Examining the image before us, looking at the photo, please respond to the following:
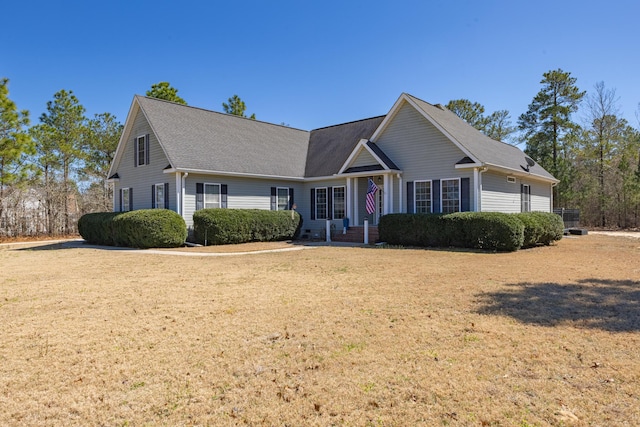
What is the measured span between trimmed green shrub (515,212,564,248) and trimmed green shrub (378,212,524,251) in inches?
41.5

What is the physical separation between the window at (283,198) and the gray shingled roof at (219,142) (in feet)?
2.95

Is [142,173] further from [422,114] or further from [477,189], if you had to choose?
[477,189]

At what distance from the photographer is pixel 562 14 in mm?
13375

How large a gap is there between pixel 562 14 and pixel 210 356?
15149 mm

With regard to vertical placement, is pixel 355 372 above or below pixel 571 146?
below

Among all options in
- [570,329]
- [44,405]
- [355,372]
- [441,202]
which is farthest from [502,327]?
[441,202]

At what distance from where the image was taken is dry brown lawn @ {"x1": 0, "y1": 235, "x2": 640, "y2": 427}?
3127mm

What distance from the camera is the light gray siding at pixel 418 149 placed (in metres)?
17.1

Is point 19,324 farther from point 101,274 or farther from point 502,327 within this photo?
point 502,327

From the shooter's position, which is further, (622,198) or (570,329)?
(622,198)

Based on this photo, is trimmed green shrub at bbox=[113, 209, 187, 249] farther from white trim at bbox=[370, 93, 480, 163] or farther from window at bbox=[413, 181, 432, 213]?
window at bbox=[413, 181, 432, 213]

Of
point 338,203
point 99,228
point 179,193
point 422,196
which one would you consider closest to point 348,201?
point 338,203

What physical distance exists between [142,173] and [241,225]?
20.7 feet

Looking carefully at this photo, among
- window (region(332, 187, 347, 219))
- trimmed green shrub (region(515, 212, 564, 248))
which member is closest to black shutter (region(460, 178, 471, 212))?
trimmed green shrub (region(515, 212, 564, 248))
